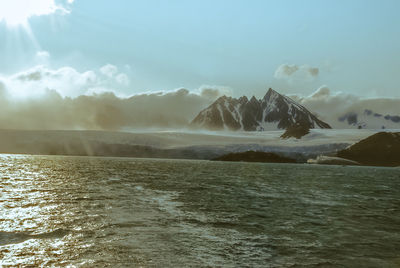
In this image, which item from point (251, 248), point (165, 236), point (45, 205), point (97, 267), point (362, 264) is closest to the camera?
point (97, 267)

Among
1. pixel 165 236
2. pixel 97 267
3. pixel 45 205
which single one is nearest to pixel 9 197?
pixel 45 205

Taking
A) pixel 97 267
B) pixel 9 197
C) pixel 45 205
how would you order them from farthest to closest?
pixel 9 197 → pixel 45 205 → pixel 97 267

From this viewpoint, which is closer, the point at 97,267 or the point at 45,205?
the point at 97,267

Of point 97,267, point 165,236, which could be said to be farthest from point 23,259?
point 165,236

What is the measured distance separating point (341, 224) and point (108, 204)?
23.9 m

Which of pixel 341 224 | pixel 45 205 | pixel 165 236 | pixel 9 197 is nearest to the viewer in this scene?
pixel 165 236

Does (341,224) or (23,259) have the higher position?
(23,259)

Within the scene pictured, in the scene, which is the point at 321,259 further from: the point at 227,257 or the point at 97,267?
the point at 97,267

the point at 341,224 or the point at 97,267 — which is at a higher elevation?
the point at 97,267

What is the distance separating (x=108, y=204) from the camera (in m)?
36.6

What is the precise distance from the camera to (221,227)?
89.0 ft

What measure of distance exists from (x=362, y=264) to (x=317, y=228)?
9950 mm

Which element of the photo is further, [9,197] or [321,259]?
[9,197]

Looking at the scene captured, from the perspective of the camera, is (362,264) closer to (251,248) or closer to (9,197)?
(251,248)
